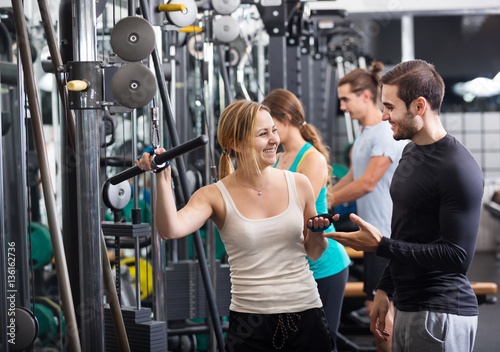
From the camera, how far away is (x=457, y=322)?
1832mm

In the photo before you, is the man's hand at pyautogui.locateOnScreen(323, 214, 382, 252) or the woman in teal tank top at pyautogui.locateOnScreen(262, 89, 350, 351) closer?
the man's hand at pyautogui.locateOnScreen(323, 214, 382, 252)

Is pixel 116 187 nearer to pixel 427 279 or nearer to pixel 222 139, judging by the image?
pixel 222 139

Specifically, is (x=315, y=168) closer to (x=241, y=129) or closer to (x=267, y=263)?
(x=241, y=129)

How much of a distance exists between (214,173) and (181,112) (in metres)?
1.27

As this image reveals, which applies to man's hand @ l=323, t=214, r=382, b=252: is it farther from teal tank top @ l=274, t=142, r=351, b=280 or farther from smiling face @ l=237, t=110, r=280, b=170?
teal tank top @ l=274, t=142, r=351, b=280

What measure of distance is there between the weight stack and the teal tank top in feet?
2.29

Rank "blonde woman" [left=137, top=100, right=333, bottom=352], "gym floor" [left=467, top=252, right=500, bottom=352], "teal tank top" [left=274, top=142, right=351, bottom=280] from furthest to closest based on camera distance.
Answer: "gym floor" [left=467, top=252, right=500, bottom=352] < "teal tank top" [left=274, top=142, right=351, bottom=280] < "blonde woman" [left=137, top=100, right=333, bottom=352]

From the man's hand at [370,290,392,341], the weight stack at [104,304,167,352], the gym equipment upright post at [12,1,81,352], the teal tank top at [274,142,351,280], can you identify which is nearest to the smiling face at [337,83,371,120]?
the teal tank top at [274,142,351,280]

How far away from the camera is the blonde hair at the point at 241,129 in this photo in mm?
1986

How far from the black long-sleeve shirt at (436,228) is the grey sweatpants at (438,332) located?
20mm

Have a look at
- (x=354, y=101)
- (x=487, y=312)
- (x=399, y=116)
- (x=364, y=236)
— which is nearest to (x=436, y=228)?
(x=364, y=236)

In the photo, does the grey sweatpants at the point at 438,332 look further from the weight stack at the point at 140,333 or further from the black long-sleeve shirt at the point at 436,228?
the weight stack at the point at 140,333

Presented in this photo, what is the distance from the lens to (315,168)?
2.67 metres

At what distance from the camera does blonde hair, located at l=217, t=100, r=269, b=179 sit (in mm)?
1986
